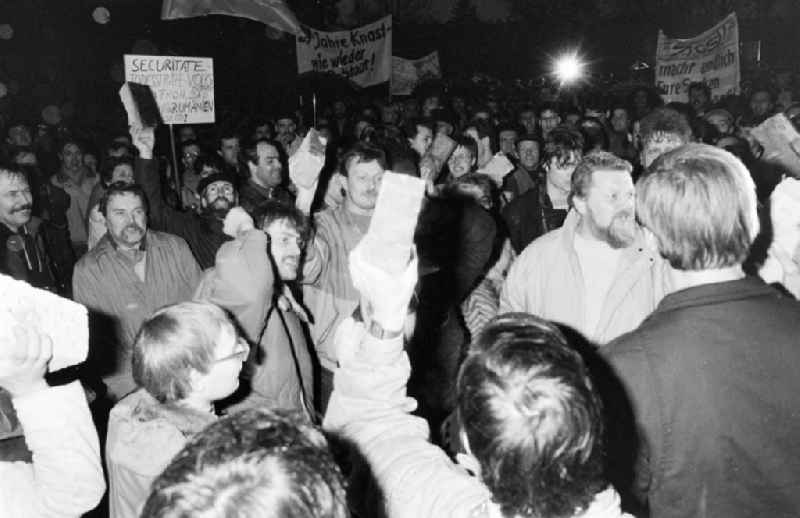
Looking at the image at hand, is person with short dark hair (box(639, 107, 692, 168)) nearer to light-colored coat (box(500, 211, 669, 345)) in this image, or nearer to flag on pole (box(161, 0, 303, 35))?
light-colored coat (box(500, 211, 669, 345))

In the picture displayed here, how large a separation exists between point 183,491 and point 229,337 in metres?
1.26

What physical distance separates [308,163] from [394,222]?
2.73 metres

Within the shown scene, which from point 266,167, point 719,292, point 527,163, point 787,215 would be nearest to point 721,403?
point 719,292

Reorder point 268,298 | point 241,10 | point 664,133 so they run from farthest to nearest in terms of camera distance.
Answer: point 241,10
point 664,133
point 268,298

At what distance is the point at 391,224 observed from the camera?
1383 millimetres

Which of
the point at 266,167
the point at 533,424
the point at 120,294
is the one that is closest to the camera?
the point at 533,424

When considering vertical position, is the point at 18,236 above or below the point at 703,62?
A: below

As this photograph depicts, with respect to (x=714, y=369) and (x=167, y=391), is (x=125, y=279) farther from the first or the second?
(x=714, y=369)

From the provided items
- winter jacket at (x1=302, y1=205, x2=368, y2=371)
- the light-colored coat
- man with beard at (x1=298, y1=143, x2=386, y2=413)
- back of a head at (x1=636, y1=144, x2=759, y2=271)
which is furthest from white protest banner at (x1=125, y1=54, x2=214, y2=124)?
back of a head at (x1=636, y1=144, x2=759, y2=271)

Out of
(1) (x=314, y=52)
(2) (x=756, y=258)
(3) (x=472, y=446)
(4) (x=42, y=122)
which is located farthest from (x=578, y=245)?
(4) (x=42, y=122)

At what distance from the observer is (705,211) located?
1944 mm

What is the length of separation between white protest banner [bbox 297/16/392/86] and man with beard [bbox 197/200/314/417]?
352 inches

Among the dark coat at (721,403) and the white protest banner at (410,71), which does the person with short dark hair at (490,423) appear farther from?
the white protest banner at (410,71)

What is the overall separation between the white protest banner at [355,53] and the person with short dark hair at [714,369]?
10742 mm
